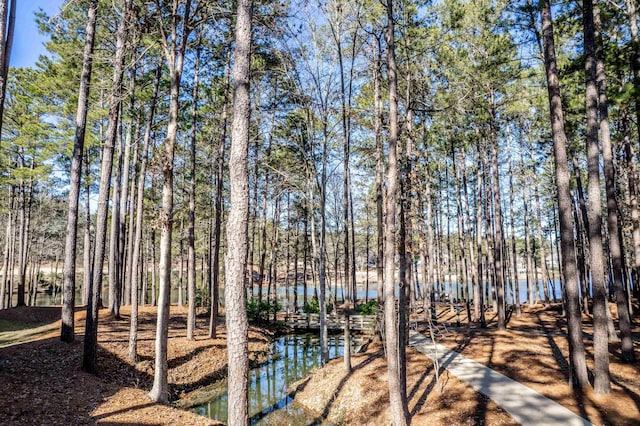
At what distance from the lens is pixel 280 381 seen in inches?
515

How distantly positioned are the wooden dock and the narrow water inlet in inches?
30.4

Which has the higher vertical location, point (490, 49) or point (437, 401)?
point (490, 49)

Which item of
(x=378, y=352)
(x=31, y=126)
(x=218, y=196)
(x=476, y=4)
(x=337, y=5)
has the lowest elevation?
(x=378, y=352)

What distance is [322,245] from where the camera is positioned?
11688 mm

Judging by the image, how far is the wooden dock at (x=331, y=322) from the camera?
20669 millimetres

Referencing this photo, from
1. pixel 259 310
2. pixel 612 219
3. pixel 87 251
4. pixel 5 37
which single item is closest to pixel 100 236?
pixel 5 37

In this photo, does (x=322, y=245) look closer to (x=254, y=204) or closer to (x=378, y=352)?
(x=378, y=352)

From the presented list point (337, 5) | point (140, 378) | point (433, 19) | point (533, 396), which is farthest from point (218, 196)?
point (533, 396)

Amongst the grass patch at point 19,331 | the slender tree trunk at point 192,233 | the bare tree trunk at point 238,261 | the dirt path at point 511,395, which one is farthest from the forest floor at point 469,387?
the grass patch at point 19,331

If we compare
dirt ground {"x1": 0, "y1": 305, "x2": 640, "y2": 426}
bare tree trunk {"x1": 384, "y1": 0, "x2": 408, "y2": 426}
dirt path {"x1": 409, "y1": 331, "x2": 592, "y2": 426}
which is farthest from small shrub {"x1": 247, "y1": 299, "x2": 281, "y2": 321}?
bare tree trunk {"x1": 384, "y1": 0, "x2": 408, "y2": 426}

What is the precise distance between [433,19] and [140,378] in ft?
51.2

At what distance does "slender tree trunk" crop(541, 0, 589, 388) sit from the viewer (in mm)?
7855

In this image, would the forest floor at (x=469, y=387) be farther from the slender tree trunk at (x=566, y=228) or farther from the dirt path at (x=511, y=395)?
the slender tree trunk at (x=566, y=228)

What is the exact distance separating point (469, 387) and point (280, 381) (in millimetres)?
7240
